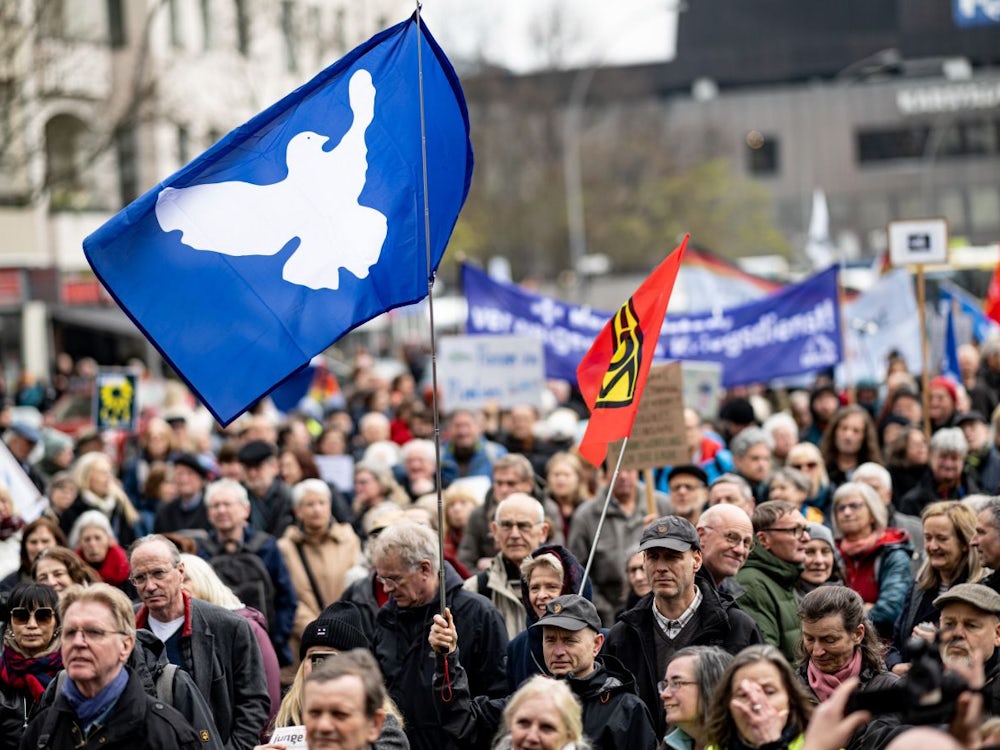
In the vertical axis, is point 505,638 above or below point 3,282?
below

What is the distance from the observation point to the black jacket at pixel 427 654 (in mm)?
7602

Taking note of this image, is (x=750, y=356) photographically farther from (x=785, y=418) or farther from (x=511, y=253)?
(x=511, y=253)

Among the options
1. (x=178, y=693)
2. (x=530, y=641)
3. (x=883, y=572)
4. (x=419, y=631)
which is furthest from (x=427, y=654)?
(x=883, y=572)

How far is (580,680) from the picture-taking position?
6895 millimetres

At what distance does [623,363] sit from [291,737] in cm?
279

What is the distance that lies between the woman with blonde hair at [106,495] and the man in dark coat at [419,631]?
5.59m

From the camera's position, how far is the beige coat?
1097cm

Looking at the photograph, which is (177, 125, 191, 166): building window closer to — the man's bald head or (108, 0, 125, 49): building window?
(108, 0, 125, 49): building window

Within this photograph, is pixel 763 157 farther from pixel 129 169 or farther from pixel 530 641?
pixel 530 641

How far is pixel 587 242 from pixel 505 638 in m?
55.3

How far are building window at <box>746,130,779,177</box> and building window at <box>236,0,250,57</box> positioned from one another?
161 ft

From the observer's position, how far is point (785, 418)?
13.9 m

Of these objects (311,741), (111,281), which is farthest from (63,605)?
(311,741)

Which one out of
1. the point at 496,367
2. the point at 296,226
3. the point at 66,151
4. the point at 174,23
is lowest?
the point at 496,367
